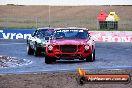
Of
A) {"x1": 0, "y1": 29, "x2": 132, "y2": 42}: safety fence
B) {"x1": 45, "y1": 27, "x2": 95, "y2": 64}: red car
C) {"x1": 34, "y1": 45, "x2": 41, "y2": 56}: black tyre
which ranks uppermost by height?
{"x1": 45, "y1": 27, "x2": 95, "y2": 64}: red car

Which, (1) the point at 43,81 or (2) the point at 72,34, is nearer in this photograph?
(1) the point at 43,81

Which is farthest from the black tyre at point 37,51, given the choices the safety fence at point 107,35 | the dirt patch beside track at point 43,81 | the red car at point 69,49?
the safety fence at point 107,35

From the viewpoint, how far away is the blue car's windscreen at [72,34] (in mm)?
19250

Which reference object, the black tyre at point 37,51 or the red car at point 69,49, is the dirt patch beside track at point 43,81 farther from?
the black tyre at point 37,51

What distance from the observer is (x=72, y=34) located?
63.9 feet

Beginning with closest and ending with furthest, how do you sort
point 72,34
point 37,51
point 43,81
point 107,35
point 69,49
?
point 43,81
point 69,49
point 72,34
point 37,51
point 107,35

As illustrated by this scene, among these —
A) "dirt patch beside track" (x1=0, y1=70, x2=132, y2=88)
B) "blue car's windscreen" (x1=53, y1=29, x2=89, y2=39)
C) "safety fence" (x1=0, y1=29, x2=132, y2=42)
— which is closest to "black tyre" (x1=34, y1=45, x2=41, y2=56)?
"blue car's windscreen" (x1=53, y1=29, x2=89, y2=39)

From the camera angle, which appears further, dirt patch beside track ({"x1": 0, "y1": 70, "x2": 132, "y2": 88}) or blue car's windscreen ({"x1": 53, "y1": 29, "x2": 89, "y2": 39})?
blue car's windscreen ({"x1": 53, "y1": 29, "x2": 89, "y2": 39})

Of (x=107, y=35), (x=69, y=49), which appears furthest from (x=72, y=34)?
(x=107, y=35)

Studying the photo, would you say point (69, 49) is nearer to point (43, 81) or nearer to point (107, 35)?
point (43, 81)

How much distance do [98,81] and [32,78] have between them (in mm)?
8164

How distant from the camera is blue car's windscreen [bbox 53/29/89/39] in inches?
758

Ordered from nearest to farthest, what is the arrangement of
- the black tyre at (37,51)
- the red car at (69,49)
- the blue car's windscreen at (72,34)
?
the red car at (69,49) → the blue car's windscreen at (72,34) → the black tyre at (37,51)

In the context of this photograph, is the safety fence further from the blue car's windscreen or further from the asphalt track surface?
the blue car's windscreen
